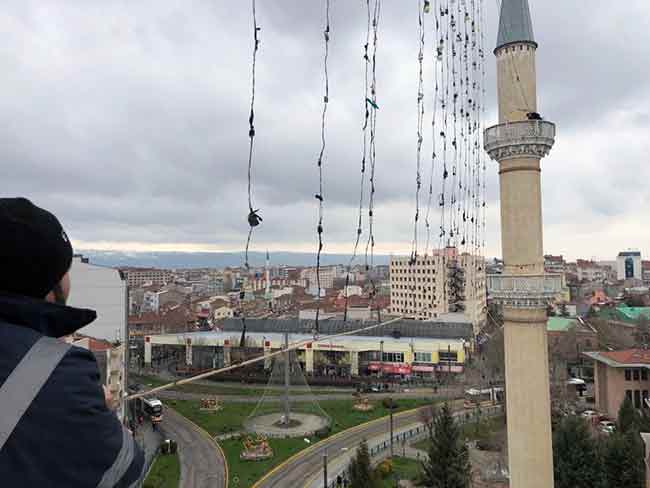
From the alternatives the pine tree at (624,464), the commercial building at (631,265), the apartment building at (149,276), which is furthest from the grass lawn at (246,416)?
the apartment building at (149,276)

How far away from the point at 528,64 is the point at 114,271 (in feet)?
39.7

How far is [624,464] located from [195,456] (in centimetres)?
877

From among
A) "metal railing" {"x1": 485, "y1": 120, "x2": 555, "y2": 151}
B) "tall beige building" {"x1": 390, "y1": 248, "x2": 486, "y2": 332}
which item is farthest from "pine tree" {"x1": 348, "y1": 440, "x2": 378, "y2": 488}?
"tall beige building" {"x1": 390, "y1": 248, "x2": 486, "y2": 332}

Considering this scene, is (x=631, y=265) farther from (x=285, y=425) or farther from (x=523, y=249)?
(x=523, y=249)

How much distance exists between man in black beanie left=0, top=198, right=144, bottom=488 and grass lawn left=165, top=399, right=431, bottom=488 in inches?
401

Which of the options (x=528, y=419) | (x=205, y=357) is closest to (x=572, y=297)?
(x=205, y=357)

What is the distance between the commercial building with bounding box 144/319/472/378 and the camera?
59.9ft

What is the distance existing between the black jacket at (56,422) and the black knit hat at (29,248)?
0.03 meters

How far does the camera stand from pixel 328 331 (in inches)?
810

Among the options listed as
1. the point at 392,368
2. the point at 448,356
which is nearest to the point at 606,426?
the point at 448,356

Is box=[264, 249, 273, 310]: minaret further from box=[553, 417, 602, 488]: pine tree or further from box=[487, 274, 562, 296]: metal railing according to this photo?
box=[553, 417, 602, 488]: pine tree

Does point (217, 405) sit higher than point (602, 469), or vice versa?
point (602, 469)

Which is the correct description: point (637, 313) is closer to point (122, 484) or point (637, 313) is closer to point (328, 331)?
point (328, 331)

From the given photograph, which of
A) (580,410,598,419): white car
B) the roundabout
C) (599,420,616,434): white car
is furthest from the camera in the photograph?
(580,410,598,419): white car
